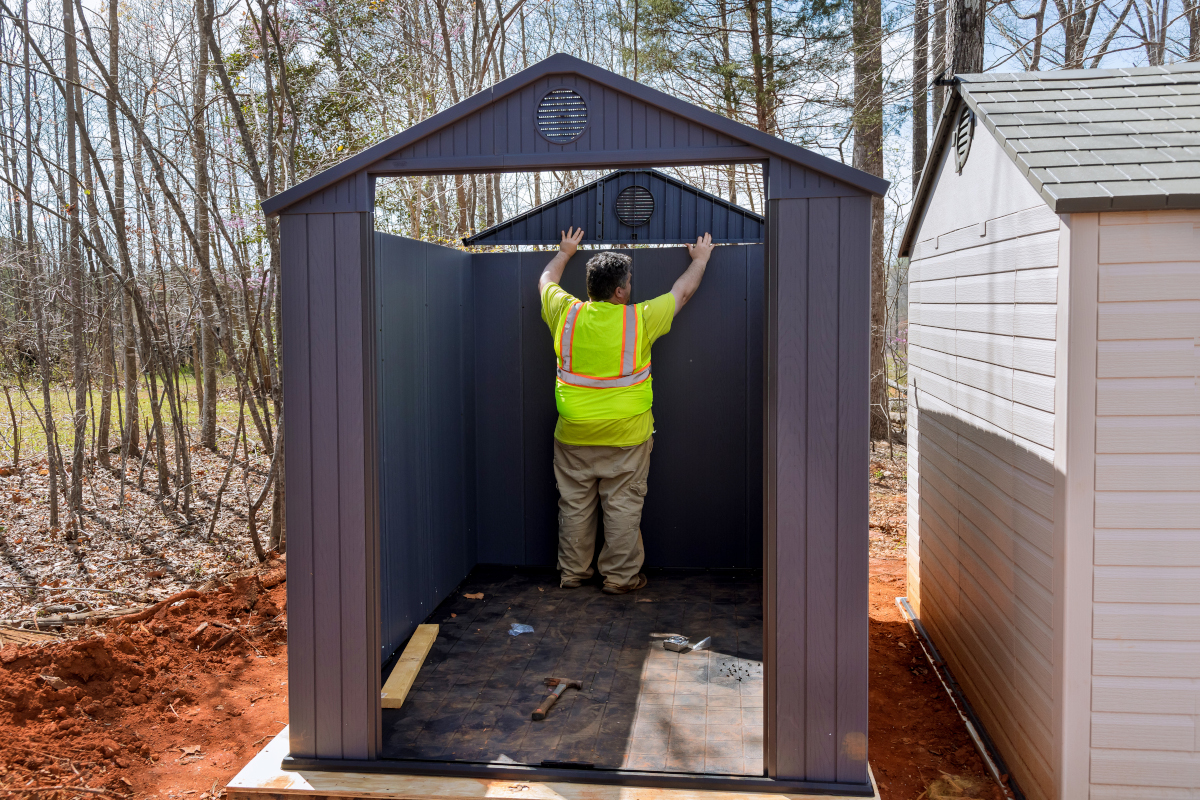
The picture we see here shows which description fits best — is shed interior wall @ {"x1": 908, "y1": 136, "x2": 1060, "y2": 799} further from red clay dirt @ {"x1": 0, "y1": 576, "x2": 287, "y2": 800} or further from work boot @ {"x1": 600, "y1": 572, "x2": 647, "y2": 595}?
red clay dirt @ {"x1": 0, "y1": 576, "x2": 287, "y2": 800}

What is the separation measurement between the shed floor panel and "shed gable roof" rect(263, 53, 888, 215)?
2.00 m

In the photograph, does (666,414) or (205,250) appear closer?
(666,414)

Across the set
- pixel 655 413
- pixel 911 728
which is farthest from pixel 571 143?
pixel 911 728

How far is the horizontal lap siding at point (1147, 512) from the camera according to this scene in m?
2.59

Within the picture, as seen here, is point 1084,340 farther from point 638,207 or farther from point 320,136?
point 320,136

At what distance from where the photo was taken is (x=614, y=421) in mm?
4633

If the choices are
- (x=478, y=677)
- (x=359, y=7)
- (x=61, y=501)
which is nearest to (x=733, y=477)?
(x=478, y=677)

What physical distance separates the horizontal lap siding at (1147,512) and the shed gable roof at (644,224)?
103 inches

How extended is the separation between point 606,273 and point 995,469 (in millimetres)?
2118

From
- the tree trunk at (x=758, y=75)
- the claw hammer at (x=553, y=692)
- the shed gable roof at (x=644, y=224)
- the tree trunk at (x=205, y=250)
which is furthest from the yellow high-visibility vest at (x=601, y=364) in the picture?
the tree trunk at (x=758, y=75)

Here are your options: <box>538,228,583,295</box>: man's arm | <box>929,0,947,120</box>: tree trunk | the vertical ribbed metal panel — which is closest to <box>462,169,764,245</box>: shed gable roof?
the vertical ribbed metal panel

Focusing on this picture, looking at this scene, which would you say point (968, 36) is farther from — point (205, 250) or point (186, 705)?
point (186, 705)

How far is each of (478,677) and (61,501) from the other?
5.29 m

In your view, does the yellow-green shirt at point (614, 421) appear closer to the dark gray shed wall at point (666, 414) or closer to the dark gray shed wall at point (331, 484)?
the dark gray shed wall at point (666, 414)
